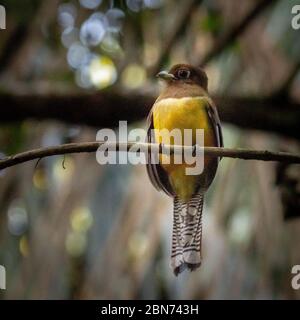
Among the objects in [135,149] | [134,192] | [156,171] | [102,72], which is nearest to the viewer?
[135,149]

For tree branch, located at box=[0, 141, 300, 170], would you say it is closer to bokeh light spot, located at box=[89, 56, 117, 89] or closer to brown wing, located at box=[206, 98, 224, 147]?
brown wing, located at box=[206, 98, 224, 147]

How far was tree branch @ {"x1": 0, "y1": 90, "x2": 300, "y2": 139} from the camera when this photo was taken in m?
2.07

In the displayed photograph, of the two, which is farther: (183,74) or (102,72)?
(102,72)

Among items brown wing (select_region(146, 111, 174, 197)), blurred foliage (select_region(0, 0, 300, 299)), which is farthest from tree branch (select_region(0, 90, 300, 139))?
brown wing (select_region(146, 111, 174, 197))

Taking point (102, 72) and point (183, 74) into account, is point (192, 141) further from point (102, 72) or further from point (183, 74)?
point (102, 72)

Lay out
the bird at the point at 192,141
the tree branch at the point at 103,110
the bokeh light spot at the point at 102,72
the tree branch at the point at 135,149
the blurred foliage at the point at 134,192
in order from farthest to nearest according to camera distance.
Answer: the tree branch at the point at 103,110 → the blurred foliage at the point at 134,192 → the bokeh light spot at the point at 102,72 → the bird at the point at 192,141 → the tree branch at the point at 135,149

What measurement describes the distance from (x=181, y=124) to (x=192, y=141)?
0.09 feet

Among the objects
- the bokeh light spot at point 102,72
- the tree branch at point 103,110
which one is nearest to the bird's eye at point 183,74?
the bokeh light spot at point 102,72

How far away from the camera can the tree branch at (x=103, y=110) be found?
2.07 metres

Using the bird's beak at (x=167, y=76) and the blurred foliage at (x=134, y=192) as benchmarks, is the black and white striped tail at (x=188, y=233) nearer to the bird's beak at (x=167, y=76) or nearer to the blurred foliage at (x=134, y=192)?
the bird's beak at (x=167, y=76)

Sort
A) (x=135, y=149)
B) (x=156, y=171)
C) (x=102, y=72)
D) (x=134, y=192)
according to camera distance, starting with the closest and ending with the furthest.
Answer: (x=135, y=149) < (x=156, y=171) < (x=102, y=72) < (x=134, y=192)

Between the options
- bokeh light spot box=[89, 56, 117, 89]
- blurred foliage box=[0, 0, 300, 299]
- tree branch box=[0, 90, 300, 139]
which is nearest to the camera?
bokeh light spot box=[89, 56, 117, 89]

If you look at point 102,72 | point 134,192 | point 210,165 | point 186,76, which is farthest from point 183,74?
point 134,192

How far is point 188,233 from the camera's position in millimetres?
1131
